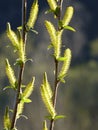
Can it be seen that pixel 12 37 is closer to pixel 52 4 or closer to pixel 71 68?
pixel 52 4

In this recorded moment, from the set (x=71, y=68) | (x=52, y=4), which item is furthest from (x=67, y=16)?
(x=71, y=68)

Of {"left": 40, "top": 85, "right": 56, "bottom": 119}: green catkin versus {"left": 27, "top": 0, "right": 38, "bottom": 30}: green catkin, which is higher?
{"left": 27, "top": 0, "right": 38, "bottom": 30}: green catkin

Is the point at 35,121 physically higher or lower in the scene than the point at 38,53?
lower

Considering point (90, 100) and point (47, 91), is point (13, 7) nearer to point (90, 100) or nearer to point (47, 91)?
point (90, 100)

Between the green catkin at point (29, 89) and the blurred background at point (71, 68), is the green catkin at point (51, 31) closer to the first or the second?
the green catkin at point (29, 89)

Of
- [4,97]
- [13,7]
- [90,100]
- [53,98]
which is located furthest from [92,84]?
[53,98]

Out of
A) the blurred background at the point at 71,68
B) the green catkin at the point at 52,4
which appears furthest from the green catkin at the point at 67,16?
the blurred background at the point at 71,68

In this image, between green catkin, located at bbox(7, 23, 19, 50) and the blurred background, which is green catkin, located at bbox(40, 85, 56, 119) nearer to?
green catkin, located at bbox(7, 23, 19, 50)

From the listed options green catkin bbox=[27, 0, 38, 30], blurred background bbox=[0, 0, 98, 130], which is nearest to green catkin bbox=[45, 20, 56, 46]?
green catkin bbox=[27, 0, 38, 30]
